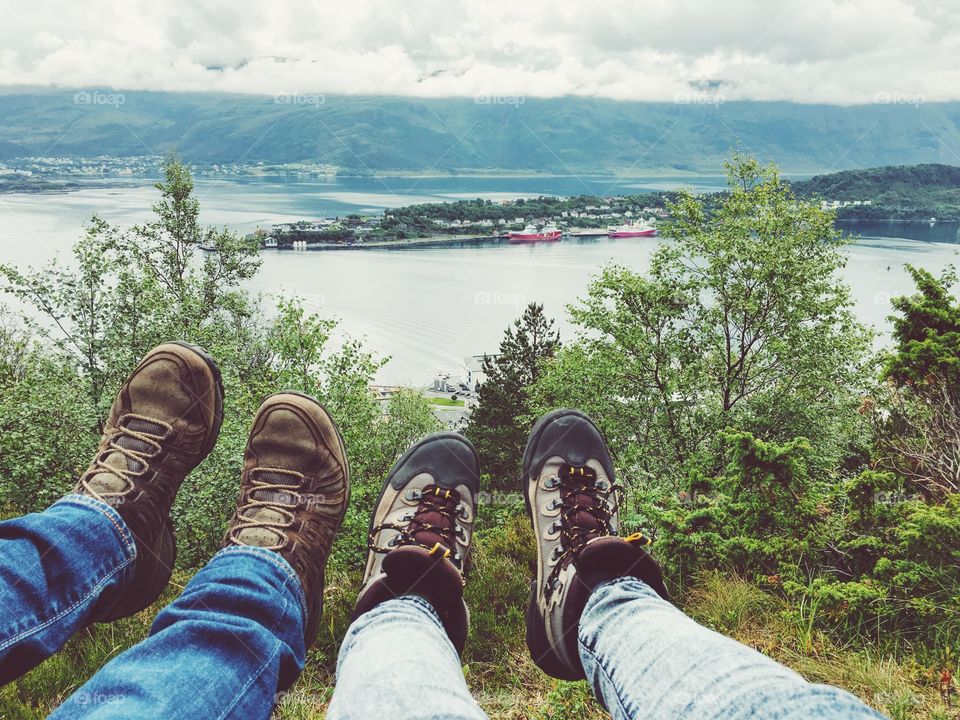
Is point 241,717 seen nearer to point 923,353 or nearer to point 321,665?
point 321,665

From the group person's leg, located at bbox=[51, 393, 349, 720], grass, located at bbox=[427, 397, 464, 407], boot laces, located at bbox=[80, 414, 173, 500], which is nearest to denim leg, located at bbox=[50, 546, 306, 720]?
person's leg, located at bbox=[51, 393, 349, 720]

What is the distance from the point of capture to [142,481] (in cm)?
263

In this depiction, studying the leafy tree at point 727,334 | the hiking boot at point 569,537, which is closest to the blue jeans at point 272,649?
the hiking boot at point 569,537

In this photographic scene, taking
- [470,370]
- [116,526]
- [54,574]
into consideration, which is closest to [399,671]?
[54,574]

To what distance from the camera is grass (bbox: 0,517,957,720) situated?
2.14m

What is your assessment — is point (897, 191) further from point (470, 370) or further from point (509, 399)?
point (509, 399)

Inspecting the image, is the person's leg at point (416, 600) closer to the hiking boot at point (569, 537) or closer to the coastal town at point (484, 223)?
the hiking boot at point (569, 537)

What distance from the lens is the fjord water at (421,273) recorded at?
53.2 meters

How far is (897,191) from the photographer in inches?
3590

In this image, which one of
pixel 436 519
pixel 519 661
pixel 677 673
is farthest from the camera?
pixel 436 519

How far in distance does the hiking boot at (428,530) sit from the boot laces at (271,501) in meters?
0.42

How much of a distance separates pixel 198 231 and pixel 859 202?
303ft

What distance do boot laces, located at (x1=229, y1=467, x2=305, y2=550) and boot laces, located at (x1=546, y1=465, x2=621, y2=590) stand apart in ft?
4.00

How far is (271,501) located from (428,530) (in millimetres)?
773
